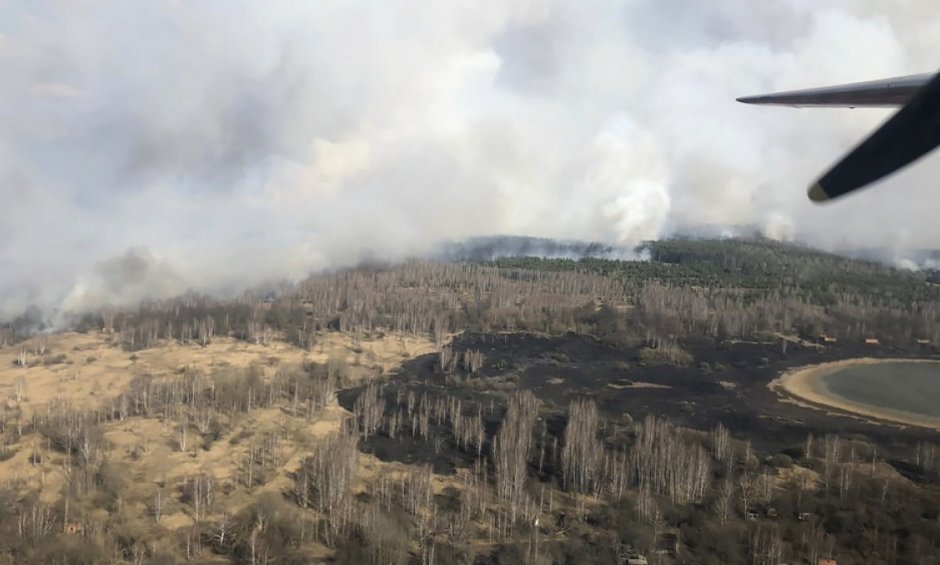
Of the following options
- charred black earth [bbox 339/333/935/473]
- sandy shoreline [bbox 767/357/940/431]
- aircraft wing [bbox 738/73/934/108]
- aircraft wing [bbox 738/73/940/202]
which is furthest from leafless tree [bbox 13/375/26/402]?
sandy shoreline [bbox 767/357/940/431]

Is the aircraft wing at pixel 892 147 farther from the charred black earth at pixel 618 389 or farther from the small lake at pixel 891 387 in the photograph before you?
the small lake at pixel 891 387

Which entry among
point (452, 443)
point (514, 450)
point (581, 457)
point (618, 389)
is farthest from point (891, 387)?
point (452, 443)

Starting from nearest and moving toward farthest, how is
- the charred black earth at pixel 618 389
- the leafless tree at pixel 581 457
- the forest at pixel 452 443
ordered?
the forest at pixel 452 443, the leafless tree at pixel 581 457, the charred black earth at pixel 618 389

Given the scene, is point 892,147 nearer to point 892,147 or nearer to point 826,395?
point 892,147

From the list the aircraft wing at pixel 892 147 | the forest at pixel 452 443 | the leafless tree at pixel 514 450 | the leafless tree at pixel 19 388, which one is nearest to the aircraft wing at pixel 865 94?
the aircraft wing at pixel 892 147

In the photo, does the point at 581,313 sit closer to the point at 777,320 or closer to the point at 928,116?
the point at 777,320

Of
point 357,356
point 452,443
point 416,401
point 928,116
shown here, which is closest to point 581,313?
point 357,356

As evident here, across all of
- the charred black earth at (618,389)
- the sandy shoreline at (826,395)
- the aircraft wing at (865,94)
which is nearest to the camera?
the aircraft wing at (865,94)
